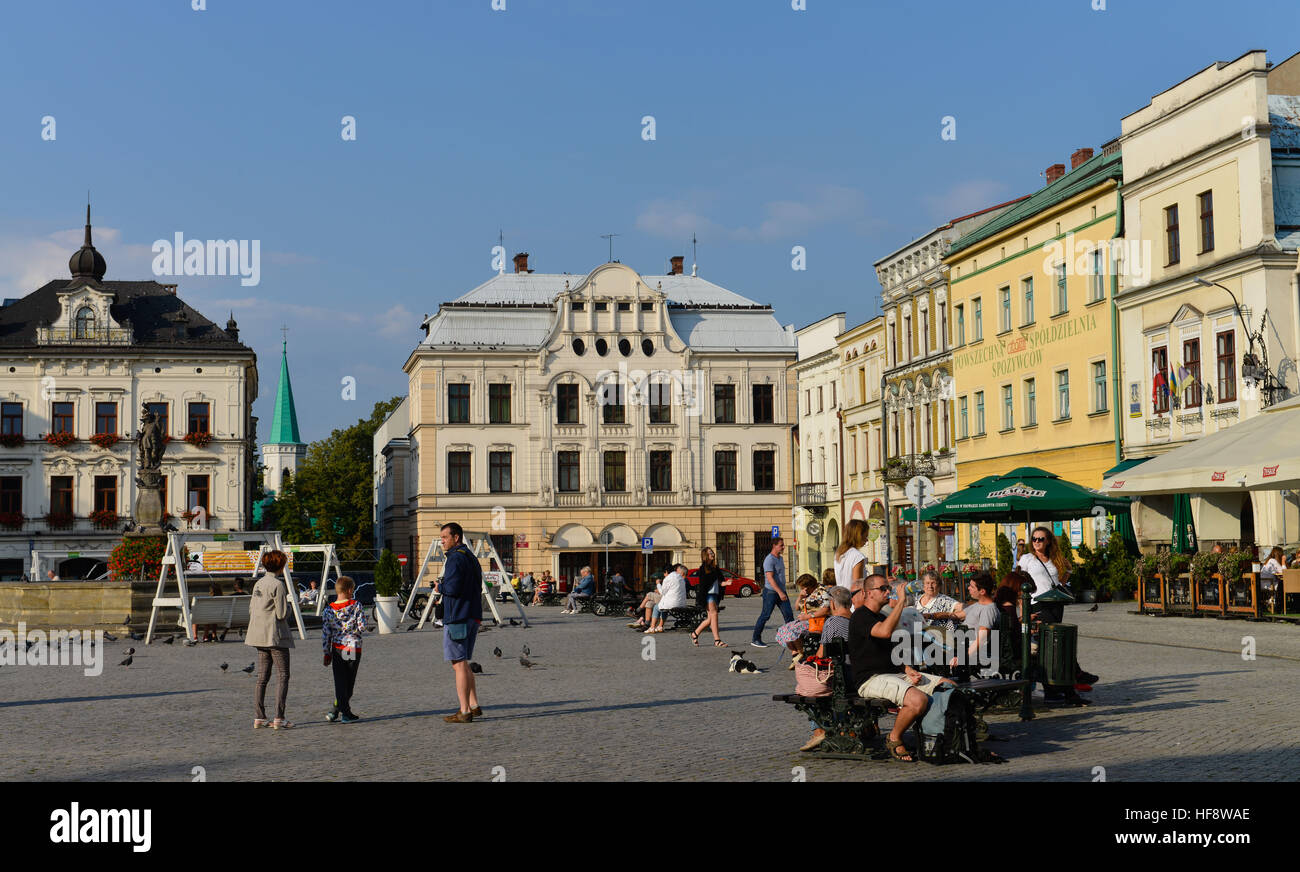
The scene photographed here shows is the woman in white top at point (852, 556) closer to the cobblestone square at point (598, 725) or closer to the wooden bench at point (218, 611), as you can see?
the cobblestone square at point (598, 725)

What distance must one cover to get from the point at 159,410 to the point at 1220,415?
4972 centimetres

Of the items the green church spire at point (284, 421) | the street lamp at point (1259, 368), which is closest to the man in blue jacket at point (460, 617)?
the street lamp at point (1259, 368)

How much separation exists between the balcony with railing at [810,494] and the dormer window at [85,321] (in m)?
34.1

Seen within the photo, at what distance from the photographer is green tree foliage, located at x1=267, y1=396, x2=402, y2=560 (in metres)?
93.3

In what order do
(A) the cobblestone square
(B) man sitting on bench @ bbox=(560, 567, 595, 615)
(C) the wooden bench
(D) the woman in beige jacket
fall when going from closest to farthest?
(A) the cobblestone square < (D) the woman in beige jacket < (C) the wooden bench < (B) man sitting on bench @ bbox=(560, 567, 595, 615)

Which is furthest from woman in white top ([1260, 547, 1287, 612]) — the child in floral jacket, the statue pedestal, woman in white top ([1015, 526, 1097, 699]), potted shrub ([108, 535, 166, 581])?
the statue pedestal

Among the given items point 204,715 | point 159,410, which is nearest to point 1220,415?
point 204,715

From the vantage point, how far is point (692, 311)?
246 ft

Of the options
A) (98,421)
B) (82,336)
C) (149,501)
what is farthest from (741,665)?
(82,336)

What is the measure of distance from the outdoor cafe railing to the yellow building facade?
10202 millimetres

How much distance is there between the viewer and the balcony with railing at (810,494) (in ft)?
222

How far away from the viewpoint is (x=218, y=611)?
2836cm

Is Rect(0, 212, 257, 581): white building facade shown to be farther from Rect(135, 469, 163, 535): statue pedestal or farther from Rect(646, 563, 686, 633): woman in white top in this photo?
Rect(646, 563, 686, 633): woman in white top

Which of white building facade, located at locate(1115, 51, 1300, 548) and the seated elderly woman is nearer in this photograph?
the seated elderly woman
